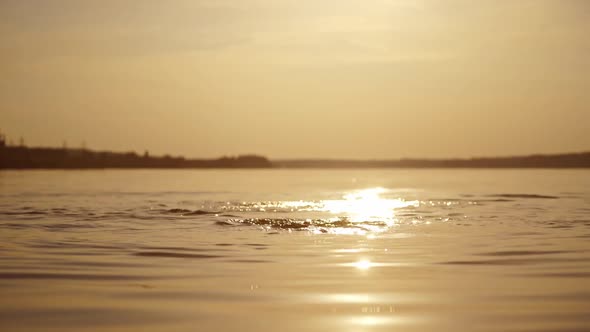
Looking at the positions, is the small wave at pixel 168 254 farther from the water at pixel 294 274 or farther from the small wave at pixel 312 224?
the small wave at pixel 312 224

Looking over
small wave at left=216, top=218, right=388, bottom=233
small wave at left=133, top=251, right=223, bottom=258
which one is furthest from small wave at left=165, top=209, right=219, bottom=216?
small wave at left=133, top=251, right=223, bottom=258

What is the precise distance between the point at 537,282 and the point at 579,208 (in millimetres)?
18301

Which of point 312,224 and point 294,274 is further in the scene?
point 312,224

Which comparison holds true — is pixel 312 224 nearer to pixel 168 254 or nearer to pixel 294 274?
pixel 168 254

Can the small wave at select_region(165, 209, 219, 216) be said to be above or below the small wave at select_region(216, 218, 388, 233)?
below

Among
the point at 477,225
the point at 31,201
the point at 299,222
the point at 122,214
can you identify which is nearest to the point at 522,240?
the point at 477,225

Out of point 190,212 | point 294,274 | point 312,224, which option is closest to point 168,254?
point 294,274

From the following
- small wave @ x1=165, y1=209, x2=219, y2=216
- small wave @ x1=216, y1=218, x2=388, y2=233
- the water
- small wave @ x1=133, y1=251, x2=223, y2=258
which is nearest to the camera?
the water

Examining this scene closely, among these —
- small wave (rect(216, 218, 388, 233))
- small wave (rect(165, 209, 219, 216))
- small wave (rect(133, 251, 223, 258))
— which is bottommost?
small wave (rect(133, 251, 223, 258))

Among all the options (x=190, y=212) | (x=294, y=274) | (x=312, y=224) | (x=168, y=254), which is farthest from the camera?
(x=190, y=212)

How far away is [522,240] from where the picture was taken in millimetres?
16625

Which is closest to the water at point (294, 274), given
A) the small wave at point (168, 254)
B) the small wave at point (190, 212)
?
the small wave at point (168, 254)

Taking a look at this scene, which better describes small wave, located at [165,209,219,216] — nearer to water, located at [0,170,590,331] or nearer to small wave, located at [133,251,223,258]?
water, located at [0,170,590,331]

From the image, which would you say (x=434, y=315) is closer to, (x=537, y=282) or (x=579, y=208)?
(x=537, y=282)
